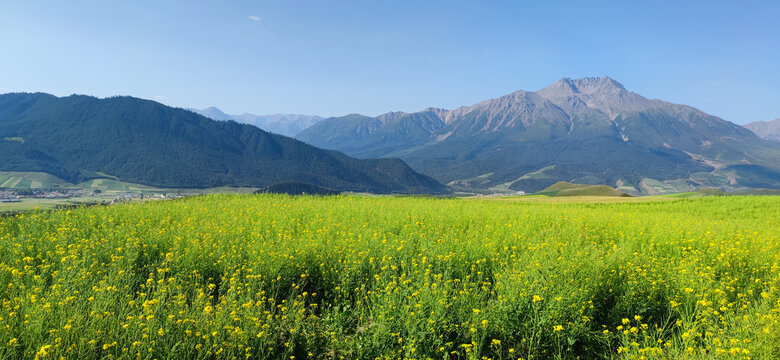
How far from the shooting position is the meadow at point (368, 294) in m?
4.76

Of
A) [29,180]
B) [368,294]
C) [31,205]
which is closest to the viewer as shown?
[368,294]

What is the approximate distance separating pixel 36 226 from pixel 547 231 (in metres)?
14.8

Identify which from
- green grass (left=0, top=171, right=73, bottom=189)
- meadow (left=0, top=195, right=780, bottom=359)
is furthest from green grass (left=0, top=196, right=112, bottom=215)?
green grass (left=0, top=171, right=73, bottom=189)

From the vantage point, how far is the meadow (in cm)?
476

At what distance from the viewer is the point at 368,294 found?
7441 mm

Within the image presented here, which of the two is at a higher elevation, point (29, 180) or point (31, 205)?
point (29, 180)

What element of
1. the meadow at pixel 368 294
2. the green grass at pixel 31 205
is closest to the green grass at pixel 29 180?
the green grass at pixel 31 205

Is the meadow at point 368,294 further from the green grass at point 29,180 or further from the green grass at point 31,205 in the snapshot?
the green grass at point 29,180

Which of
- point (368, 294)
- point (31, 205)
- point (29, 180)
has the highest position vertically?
point (29, 180)

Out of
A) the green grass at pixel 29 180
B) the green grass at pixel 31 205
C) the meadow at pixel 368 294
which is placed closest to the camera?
the meadow at pixel 368 294

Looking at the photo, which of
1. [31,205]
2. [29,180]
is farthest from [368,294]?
[29,180]

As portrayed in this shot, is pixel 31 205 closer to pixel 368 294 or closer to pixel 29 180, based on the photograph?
pixel 368 294

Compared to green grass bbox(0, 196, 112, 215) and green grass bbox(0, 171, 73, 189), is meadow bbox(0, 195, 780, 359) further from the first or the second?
green grass bbox(0, 171, 73, 189)

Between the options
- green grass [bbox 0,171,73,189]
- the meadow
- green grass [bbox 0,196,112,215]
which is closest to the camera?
the meadow
